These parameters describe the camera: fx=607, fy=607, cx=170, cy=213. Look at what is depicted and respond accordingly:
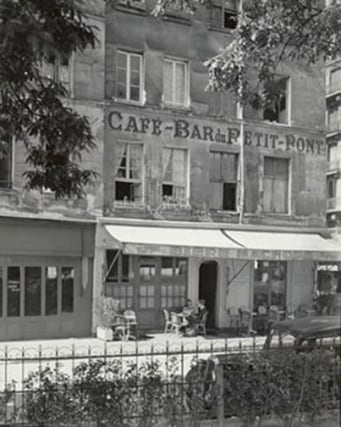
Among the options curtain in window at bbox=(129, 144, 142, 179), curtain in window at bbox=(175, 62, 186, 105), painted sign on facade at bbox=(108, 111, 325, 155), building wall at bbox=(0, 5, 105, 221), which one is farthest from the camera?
curtain in window at bbox=(175, 62, 186, 105)

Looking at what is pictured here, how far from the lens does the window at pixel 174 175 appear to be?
68.2ft

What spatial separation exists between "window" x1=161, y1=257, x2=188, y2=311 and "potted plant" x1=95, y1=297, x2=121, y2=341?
229 cm

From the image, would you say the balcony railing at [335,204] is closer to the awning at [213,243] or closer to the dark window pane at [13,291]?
→ the awning at [213,243]

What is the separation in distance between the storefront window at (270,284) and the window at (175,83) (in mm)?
6606

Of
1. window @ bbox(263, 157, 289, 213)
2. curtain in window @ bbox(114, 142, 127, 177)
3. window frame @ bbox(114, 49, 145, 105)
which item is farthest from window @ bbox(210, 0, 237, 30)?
curtain in window @ bbox(114, 142, 127, 177)

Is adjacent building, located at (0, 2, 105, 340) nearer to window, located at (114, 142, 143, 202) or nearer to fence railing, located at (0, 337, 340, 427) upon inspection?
window, located at (114, 142, 143, 202)

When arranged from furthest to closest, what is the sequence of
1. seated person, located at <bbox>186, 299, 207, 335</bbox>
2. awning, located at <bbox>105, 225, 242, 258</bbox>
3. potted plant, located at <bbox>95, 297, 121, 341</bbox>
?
1. seated person, located at <bbox>186, 299, 207, 335</bbox>
2. potted plant, located at <bbox>95, 297, 121, 341</bbox>
3. awning, located at <bbox>105, 225, 242, 258</bbox>

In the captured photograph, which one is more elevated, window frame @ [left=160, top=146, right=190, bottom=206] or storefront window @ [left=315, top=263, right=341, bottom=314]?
window frame @ [left=160, top=146, right=190, bottom=206]

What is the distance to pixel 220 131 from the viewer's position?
2172 cm

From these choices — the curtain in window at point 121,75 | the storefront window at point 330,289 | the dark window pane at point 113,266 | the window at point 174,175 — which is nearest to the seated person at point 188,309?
the dark window pane at point 113,266

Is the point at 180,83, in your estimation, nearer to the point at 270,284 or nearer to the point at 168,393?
the point at 270,284

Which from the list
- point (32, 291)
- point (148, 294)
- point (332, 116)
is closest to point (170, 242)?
point (148, 294)

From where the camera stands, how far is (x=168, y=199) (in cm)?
2075

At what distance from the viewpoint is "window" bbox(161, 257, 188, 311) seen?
67.8 ft
